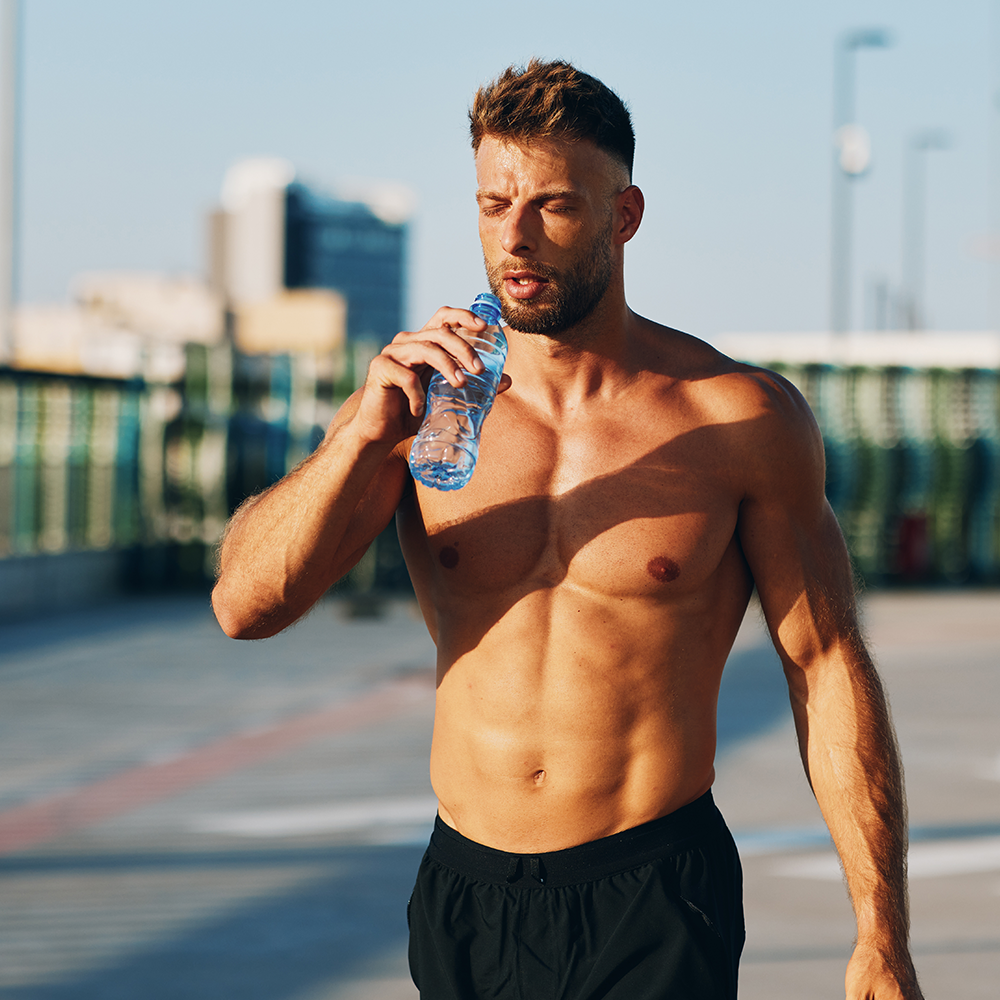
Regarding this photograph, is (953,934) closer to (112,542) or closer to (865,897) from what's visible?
(865,897)

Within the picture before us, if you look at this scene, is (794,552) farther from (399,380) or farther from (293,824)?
(293,824)

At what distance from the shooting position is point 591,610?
2.52 m

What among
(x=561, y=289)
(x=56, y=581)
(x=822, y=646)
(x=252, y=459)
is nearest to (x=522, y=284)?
(x=561, y=289)

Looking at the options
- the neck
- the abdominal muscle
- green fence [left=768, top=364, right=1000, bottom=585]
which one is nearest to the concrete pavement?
the abdominal muscle

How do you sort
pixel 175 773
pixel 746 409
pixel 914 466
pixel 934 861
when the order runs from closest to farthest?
pixel 746 409
pixel 934 861
pixel 175 773
pixel 914 466

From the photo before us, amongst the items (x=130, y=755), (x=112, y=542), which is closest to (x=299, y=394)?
(x=112, y=542)

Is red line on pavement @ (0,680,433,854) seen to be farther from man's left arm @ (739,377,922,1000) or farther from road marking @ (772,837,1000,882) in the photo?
man's left arm @ (739,377,922,1000)

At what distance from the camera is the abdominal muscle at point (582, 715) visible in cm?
250

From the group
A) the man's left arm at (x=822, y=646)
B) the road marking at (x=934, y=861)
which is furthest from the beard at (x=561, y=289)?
the road marking at (x=934, y=861)

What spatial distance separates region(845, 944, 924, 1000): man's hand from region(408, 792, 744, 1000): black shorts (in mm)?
244

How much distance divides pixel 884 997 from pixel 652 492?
0.92 m

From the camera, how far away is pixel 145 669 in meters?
11.0

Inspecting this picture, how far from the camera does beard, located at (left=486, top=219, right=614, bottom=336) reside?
2393mm

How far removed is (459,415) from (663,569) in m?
0.51
